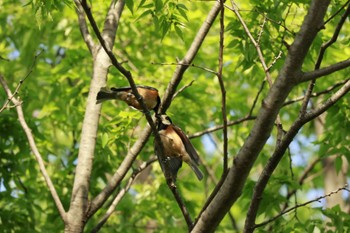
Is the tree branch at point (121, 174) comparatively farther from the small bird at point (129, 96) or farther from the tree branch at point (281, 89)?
the tree branch at point (281, 89)

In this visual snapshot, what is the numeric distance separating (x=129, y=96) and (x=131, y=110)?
105 inches

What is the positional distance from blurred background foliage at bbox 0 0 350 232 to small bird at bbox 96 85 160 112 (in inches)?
12.9

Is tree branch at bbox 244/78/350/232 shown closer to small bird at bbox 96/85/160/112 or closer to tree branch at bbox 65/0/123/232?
small bird at bbox 96/85/160/112

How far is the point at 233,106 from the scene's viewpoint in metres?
9.22

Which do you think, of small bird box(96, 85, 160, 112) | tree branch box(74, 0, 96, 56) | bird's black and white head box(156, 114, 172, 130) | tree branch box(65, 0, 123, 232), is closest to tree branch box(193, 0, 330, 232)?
small bird box(96, 85, 160, 112)

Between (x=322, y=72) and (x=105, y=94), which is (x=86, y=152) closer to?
(x=105, y=94)

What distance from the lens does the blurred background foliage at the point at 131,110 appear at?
652 cm

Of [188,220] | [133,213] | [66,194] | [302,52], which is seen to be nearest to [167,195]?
[133,213]

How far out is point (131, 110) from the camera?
8.45 meters

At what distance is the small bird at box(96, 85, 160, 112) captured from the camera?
5.80 meters

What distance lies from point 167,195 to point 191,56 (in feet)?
10.1

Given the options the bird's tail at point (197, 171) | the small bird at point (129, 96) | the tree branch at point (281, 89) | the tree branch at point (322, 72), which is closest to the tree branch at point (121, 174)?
the small bird at point (129, 96)

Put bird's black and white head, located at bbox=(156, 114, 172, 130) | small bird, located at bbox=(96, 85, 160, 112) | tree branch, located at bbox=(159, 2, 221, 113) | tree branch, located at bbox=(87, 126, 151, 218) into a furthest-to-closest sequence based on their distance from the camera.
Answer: tree branch, located at bbox=(87, 126, 151, 218) → bird's black and white head, located at bbox=(156, 114, 172, 130) → tree branch, located at bbox=(159, 2, 221, 113) → small bird, located at bbox=(96, 85, 160, 112)

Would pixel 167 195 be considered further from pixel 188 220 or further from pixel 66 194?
pixel 188 220
